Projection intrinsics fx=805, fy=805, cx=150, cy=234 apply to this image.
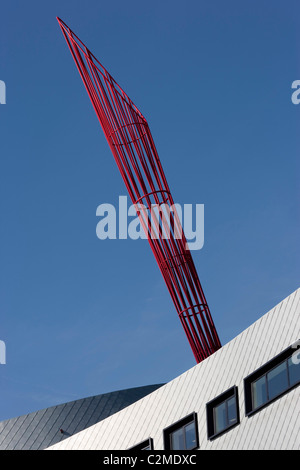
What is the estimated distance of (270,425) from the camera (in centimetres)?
2294

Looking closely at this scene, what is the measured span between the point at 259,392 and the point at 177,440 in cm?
400

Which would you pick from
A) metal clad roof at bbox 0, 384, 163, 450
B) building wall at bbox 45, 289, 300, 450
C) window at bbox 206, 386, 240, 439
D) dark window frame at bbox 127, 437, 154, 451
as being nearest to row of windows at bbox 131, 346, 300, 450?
window at bbox 206, 386, 240, 439

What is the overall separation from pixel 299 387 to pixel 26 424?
82.1 ft

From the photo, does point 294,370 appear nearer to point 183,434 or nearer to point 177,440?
point 183,434

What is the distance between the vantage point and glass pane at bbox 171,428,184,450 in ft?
85.8

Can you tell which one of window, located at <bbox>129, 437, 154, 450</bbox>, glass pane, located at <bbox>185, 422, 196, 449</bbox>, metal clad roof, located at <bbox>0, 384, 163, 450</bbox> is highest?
metal clad roof, located at <bbox>0, 384, 163, 450</bbox>

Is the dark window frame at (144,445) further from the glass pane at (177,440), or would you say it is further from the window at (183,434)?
the glass pane at (177,440)

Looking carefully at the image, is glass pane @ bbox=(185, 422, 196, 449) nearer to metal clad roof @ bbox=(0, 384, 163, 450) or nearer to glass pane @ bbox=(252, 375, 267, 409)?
glass pane @ bbox=(252, 375, 267, 409)

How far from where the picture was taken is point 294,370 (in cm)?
2277

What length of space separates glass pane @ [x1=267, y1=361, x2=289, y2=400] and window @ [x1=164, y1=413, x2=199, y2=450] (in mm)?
3364

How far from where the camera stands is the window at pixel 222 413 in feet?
80.3

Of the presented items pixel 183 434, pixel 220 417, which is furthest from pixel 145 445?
pixel 220 417

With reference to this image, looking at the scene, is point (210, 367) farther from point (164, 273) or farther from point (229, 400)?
point (164, 273)

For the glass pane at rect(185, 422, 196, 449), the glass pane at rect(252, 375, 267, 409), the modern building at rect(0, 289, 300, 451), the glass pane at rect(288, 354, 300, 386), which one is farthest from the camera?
the glass pane at rect(185, 422, 196, 449)
